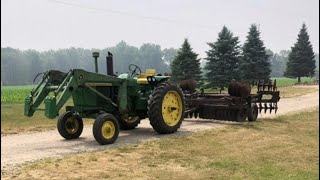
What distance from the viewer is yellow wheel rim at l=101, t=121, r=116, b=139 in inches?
366

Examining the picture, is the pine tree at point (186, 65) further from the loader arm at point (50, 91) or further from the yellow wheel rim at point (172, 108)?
the loader arm at point (50, 91)

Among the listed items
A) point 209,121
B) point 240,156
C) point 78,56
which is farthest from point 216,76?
point 78,56

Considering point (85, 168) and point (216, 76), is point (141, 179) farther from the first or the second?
point (216, 76)

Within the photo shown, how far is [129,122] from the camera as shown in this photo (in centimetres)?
1192

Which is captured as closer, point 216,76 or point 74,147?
point 74,147

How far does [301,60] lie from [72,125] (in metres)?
60.3

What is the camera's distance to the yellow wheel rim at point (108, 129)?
9289 millimetres

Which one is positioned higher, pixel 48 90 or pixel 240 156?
pixel 48 90

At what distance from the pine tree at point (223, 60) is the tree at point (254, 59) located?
470 centimetres

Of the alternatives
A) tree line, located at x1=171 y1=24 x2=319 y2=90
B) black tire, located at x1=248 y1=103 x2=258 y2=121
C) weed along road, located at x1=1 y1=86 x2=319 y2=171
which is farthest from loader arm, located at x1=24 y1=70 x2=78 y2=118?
tree line, located at x1=171 y1=24 x2=319 y2=90

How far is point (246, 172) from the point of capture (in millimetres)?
6578

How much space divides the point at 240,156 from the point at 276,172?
4.39ft

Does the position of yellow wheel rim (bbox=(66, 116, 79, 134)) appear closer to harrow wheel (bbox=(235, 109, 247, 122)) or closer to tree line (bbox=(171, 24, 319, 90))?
harrow wheel (bbox=(235, 109, 247, 122))

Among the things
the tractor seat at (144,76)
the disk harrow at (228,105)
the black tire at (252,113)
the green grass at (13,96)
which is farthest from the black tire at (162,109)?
the green grass at (13,96)
